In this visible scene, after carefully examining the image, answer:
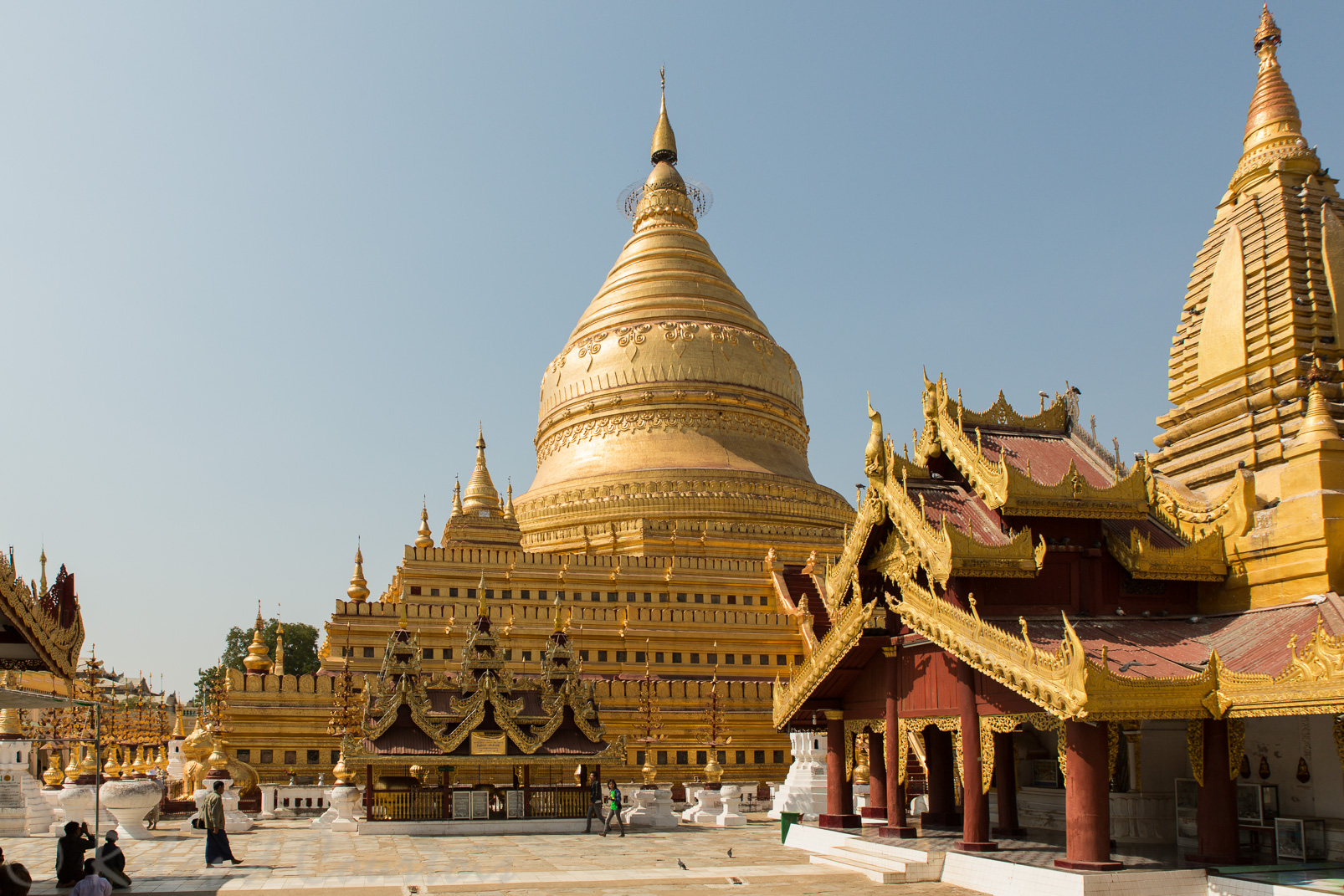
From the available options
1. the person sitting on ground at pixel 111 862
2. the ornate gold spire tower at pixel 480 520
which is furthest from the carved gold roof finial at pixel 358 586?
the person sitting on ground at pixel 111 862

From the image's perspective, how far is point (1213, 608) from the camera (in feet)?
54.5

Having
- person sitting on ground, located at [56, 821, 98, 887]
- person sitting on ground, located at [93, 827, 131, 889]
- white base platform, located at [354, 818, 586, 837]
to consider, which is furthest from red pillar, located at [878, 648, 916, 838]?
person sitting on ground, located at [56, 821, 98, 887]

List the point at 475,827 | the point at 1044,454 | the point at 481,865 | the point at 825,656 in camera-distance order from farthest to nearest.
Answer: the point at 475,827 → the point at 825,656 → the point at 1044,454 → the point at 481,865

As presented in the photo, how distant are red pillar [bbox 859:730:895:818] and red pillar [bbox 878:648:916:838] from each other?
183cm

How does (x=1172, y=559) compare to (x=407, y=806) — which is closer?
(x=1172, y=559)

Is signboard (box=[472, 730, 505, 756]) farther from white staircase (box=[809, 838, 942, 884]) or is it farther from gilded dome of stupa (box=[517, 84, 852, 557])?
gilded dome of stupa (box=[517, 84, 852, 557])

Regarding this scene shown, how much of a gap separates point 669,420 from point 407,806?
27.3 metres

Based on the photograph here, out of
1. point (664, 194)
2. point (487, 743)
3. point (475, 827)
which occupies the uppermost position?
point (664, 194)

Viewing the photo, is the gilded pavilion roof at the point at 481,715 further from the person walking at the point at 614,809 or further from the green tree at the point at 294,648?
the green tree at the point at 294,648

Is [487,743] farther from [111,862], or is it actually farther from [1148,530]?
[1148,530]

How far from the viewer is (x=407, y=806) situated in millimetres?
23984

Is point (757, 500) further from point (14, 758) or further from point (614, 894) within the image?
point (614, 894)

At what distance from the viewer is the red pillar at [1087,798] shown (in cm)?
1354

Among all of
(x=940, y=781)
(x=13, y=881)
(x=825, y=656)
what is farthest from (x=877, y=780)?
(x=13, y=881)
